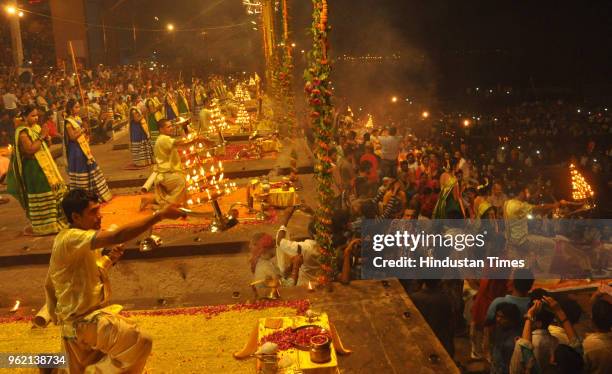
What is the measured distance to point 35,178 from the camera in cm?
835

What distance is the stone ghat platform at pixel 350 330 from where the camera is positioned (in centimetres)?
475

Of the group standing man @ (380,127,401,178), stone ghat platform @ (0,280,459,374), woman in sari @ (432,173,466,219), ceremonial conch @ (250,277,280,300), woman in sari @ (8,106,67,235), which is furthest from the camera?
standing man @ (380,127,401,178)

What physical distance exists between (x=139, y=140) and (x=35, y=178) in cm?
519

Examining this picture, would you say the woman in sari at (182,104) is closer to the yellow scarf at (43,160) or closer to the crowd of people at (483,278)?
the crowd of people at (483,278)

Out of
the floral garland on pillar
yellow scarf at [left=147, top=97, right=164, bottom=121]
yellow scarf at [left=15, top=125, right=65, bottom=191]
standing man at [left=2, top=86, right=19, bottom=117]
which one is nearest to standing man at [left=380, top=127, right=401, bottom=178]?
the floral garland on pillar

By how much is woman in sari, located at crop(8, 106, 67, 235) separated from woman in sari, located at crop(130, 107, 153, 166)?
4829 millimetres

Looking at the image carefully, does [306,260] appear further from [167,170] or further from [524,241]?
[167,170]

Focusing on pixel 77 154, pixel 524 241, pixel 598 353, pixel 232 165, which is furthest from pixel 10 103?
pixel 598 353

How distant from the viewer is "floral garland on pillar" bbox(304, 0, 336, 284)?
5.93 m

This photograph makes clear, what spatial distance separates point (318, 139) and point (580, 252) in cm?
454

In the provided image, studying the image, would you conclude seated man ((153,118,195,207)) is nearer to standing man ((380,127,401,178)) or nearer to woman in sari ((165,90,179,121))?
standing man ((380,127,401,178))

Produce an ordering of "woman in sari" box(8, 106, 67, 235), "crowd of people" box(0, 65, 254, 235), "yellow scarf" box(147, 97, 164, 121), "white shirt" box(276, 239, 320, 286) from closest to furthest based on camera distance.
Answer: "white shirt" box(276, 239, 320, 286) → "woman in sari" box(8, 106, 67, 235) → "crowd of people" box(0, 65, 254, 235) → "yellow scarf" box(147, 97, 164, 121)

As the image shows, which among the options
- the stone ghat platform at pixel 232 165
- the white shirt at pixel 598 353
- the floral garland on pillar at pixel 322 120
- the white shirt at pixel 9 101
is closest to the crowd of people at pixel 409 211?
the white shirt at pixel 598 353

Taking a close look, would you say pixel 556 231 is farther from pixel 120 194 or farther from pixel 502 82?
pixel 502 82
